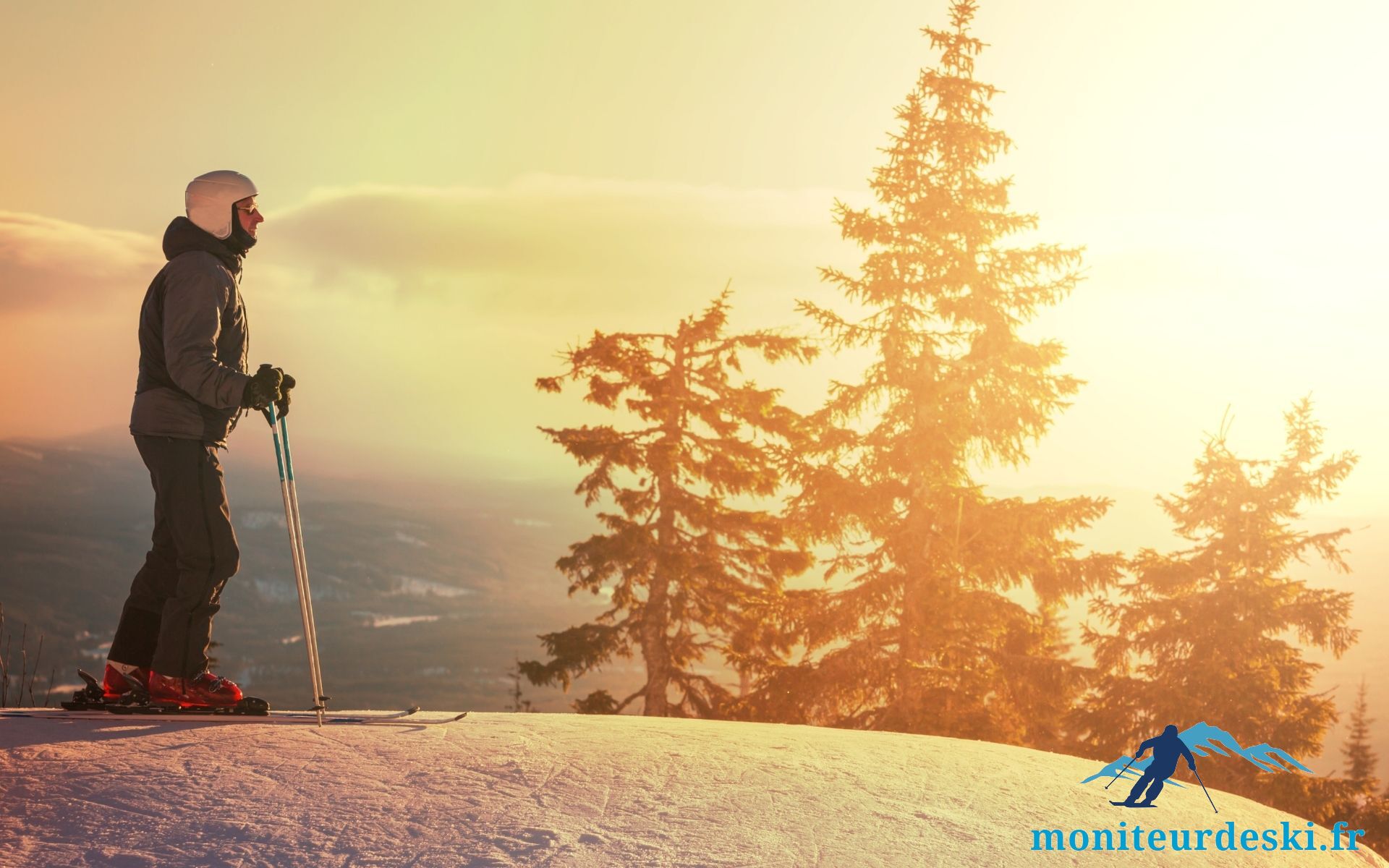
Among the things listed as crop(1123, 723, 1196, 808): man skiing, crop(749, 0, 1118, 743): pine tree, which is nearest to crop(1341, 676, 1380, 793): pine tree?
crop(749, 0, 1118, 743): pine tree

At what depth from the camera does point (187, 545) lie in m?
5.87

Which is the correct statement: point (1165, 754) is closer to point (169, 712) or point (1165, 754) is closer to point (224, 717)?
point (224, 717)

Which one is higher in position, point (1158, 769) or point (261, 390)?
point (261, 390)

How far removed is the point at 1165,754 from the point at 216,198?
19.3 feet

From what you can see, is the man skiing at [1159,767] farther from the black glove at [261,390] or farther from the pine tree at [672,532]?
the pine tree at [672,532]

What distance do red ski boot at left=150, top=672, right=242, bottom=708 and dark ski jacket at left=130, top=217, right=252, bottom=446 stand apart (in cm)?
134

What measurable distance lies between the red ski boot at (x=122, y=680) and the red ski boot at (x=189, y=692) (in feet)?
0.72

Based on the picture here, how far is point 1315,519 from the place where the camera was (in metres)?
23.1

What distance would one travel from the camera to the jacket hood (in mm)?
5953

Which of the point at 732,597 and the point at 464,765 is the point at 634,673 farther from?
the point at 464,765

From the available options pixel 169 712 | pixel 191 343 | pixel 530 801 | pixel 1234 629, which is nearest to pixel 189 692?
pixel 169 712

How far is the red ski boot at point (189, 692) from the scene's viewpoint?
604 cm

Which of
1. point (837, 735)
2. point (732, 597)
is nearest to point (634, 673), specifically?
point (732, 597)

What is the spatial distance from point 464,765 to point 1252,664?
67.9ft
